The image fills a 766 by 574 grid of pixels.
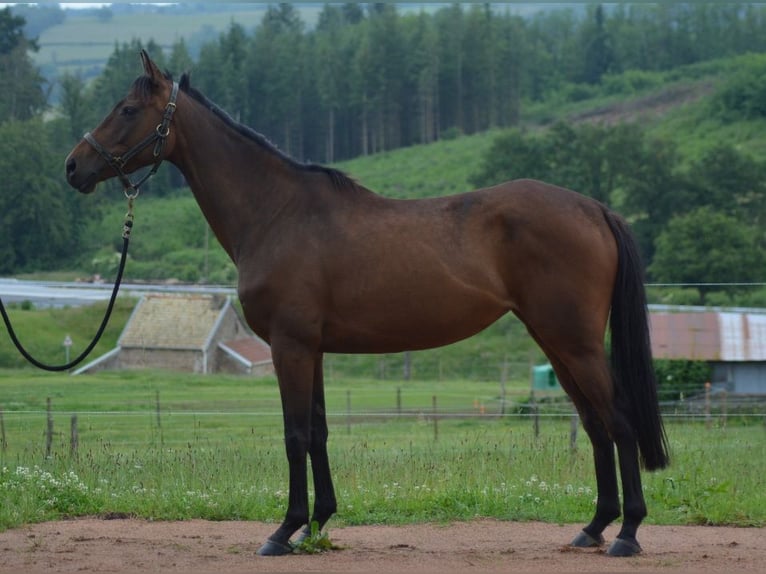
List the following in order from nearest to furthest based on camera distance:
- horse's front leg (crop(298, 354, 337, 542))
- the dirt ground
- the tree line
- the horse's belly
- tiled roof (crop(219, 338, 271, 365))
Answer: the dirt ground → the horse's belly → horse's front leg (crop(298, 354, 337, 542)) → tiled roof (crop(219, 338, 271, 365)) → the tree line

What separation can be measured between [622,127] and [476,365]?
28740 mm

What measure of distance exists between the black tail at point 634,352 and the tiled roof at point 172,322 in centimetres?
2436

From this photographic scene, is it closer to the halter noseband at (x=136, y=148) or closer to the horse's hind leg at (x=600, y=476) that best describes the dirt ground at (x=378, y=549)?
the horse's hind leg at (x=600, y=476)

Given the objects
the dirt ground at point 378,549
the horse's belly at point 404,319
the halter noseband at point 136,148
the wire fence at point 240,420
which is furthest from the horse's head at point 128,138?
the wire fence at point 240,420

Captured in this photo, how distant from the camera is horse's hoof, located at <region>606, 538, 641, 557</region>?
644cm

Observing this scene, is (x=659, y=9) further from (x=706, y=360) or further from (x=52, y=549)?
(x=52, y=549)

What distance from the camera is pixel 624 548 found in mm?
6449

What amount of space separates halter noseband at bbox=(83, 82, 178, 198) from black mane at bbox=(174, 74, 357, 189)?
0.61 feet

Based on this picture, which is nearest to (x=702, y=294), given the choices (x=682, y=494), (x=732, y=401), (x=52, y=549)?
(x=732, y=401)

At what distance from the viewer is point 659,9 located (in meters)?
130

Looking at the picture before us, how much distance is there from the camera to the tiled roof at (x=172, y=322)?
3072cm

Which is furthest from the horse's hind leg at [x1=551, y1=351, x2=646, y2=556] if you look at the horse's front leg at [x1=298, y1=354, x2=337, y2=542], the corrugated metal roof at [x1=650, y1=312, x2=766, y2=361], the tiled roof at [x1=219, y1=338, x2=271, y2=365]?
the tiled roof at [x1=219, y1=338, x2=271, y2=365]

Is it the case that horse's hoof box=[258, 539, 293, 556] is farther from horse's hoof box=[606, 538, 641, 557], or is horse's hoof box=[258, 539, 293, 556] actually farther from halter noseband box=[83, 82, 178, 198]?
halter noseband box=[83, 82, 178, 198]

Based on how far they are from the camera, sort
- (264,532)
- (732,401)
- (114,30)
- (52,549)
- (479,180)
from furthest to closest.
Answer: (114,30) → (479,180) → (732,401) → (264,532) → (52,549)
